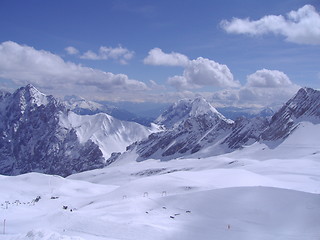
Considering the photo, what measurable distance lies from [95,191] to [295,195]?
254 ft

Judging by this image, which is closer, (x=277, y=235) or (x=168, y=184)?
(x=277, y=235)

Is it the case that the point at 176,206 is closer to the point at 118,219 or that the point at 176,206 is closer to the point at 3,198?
the point at 118,219

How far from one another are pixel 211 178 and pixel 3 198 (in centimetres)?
5509

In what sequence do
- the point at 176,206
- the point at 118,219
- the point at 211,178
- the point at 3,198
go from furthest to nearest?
the point at 3,198, the point at 211,178, the point at 176,206, the point at 118,219

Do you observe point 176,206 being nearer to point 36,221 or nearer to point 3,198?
point 36,221

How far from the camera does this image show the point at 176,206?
5669cm

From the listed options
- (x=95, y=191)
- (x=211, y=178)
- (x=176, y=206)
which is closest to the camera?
(x=176, y=206)

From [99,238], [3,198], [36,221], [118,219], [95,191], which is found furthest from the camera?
[95,191]

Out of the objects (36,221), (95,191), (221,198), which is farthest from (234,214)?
(95,191)

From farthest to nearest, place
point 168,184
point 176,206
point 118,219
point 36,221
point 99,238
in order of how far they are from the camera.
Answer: point 168,184 → point 176,206 → point 36,221 → point 118,219 → point 99,238

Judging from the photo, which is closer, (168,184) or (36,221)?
(36,221)

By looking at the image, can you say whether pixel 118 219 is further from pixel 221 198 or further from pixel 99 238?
pixel 221 198

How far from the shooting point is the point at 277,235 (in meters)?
44.7

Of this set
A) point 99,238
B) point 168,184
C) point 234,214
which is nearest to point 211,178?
point 168,184
